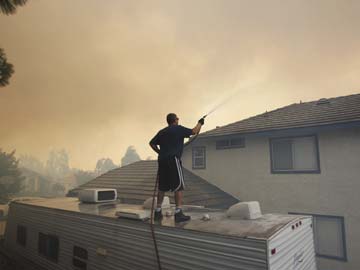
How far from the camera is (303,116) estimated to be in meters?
11.7

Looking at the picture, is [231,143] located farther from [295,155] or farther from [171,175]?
[171,175]

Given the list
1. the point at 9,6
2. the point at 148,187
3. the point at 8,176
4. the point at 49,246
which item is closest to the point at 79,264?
the point at 49,246

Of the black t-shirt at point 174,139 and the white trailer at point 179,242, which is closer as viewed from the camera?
the white trailer at point 179,242

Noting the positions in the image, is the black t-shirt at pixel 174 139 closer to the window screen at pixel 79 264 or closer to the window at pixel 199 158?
the window screen at pixel 79 264

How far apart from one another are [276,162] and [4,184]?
37.5 meters

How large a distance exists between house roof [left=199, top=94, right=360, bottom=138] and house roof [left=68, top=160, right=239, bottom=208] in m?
2.87

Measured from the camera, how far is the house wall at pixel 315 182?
9.32m

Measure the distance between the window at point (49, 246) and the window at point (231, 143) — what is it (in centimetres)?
873

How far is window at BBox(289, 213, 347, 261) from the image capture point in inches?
368

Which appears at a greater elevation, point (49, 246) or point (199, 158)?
point (199, 158)

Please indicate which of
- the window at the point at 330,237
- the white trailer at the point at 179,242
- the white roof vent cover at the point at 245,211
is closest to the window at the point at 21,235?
the white trailer at the point at 179,242

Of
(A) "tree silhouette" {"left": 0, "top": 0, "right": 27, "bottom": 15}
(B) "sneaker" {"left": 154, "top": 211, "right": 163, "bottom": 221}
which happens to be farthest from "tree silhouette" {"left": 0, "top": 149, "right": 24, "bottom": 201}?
(B) "sneaker" {"left": 154, "top": 211, "right": 163, "bottom": 221}

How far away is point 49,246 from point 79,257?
88.7 inches

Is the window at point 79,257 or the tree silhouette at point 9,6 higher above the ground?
the tree silhouette at point 9,6
